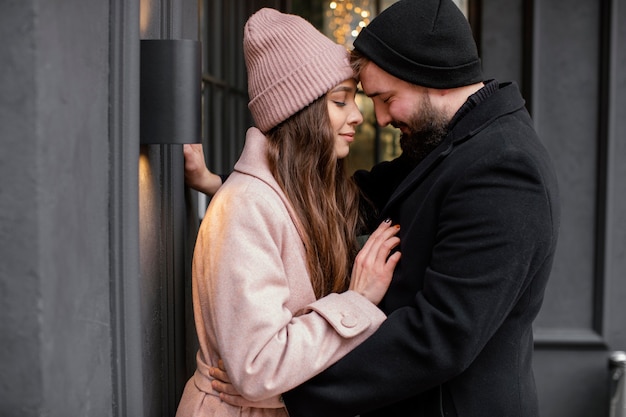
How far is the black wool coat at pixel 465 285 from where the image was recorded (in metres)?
1.81

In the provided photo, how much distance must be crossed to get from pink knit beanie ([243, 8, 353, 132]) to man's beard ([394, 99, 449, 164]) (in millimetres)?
221

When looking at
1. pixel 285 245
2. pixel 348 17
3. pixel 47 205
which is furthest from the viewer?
pixel 348 17

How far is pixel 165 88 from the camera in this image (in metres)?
1.95

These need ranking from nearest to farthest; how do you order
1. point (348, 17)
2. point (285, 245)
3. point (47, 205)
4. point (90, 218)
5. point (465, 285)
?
point (47, 205) < point (90, 218) < point (465, 285) < point (285, 245) < point (348, 17)

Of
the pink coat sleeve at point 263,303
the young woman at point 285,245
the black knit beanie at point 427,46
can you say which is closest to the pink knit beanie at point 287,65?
the young woman at point 285,245

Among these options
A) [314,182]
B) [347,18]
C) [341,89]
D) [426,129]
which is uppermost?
[347,18]

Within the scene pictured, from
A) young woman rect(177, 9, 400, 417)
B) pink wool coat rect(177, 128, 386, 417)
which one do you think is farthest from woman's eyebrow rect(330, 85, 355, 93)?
pink wool coat rect(177, 128, 386, 417)

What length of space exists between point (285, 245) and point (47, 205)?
80 cm

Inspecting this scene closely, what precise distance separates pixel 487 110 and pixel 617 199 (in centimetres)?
263

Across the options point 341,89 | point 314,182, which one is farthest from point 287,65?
point 314,182

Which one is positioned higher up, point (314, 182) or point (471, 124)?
point (471, 124)

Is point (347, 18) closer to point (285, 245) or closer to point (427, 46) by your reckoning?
point (427, 46)

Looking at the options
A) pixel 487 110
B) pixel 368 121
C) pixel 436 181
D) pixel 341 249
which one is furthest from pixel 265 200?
pixel 368 121

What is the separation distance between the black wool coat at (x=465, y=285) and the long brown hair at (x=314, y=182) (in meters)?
0.19
